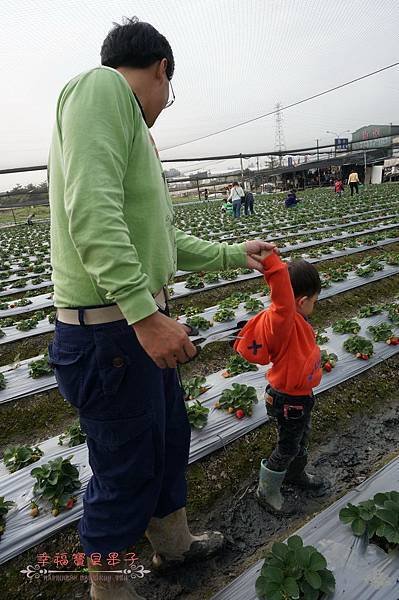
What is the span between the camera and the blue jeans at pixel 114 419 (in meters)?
1.46

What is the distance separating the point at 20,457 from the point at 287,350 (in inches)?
95.5

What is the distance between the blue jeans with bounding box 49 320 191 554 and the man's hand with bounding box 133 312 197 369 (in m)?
0.21

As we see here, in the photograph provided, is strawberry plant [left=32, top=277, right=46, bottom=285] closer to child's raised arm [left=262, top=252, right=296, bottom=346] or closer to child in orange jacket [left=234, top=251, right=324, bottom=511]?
child in orange jacket [left=234, top=251, right=324, bottom=511]

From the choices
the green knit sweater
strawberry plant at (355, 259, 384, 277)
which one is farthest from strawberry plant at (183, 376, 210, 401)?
strawberry plant at (355, 259, 384, 277)

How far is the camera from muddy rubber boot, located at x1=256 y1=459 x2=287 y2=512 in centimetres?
252

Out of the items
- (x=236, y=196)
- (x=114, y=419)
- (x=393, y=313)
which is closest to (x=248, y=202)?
(x=236, y=196)

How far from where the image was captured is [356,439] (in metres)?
3.39

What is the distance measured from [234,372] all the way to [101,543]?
2.65 m

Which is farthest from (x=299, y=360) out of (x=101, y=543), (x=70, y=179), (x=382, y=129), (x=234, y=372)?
(x=382, y=129)

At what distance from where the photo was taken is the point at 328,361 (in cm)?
412

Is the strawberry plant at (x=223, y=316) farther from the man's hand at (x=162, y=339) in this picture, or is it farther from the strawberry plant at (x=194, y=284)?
the man's hand at (x=162, y=339)

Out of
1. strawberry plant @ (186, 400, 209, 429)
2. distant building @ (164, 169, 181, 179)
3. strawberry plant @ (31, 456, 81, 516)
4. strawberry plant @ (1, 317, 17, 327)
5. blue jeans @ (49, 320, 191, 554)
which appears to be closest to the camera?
blue jeans @ (49, 320, 191, 554)

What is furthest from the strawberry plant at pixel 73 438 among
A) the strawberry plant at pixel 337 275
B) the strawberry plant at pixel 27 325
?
the strawberry plant at pixel 337 275

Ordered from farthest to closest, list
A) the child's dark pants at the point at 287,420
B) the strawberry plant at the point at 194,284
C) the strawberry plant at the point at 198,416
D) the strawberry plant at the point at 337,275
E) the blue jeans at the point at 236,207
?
the blue jeans at the point at 236,207 < the strawberry plant at the point at 194,284 < the strawberry plant at the point at 337,275 < the strawberry plant at the point at 198,416 < the child's dark pants at the point at 287,420
